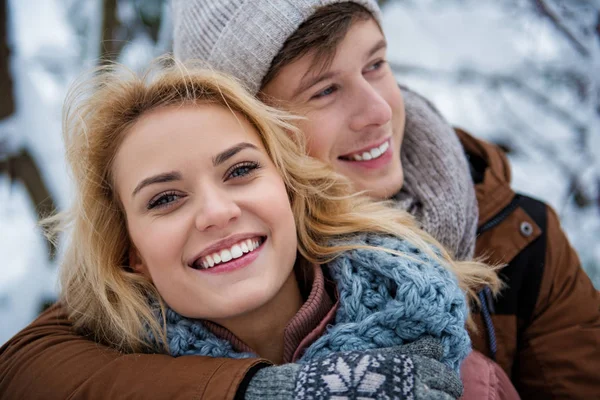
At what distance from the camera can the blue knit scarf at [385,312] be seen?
1425 millimetres

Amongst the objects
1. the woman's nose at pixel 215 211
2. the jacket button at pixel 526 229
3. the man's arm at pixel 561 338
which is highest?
the woman's nose at pixel 215 211

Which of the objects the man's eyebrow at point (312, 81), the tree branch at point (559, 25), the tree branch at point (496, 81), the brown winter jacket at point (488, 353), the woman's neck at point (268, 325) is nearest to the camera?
the brown winter jacket at point (488, 353)

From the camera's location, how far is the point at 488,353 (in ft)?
6.25

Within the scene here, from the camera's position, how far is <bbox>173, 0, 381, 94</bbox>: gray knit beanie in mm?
1815

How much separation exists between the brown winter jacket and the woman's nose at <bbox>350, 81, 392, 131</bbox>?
21.5 inches

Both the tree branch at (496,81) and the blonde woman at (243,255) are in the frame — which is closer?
the blonde woman at (243,255)

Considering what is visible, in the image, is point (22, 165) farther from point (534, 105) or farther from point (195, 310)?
point (534, 105)

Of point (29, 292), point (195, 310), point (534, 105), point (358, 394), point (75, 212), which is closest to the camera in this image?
point (358, 394)

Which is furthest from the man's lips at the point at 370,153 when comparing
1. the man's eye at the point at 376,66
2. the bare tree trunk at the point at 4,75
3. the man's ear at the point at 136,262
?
the bare tree trunk at the point at 4,75

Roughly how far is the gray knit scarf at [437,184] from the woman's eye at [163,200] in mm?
865

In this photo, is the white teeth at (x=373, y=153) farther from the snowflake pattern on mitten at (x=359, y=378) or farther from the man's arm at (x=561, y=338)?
the snowflake pattern on mitten at (x=359, y=378)

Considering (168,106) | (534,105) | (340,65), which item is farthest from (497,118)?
(168,106)

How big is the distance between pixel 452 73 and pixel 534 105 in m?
0.60

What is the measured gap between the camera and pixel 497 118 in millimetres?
3730
